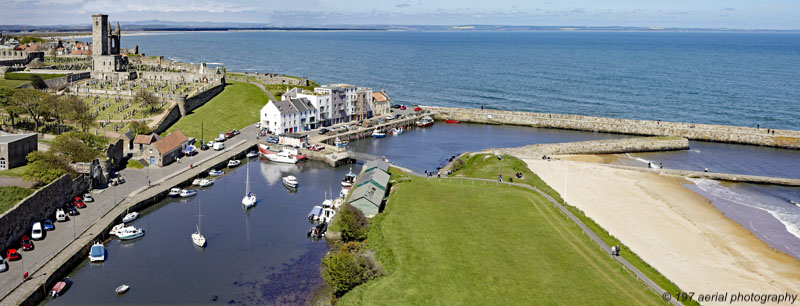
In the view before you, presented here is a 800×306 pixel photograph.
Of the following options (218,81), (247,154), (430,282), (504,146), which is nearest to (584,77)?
(504,146)

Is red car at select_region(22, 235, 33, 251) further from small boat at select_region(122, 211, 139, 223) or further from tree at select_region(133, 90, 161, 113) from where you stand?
tree at select_region(133, 90, 161, 113)

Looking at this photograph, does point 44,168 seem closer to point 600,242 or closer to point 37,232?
point 37,232

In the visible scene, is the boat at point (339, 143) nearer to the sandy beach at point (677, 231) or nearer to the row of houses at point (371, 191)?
the row of houses at point (371, 191)

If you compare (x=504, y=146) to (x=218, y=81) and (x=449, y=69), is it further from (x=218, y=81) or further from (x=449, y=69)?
(x=449, y=69)

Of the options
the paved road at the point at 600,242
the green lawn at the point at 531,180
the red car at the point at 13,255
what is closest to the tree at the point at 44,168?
the red car at the point at 13,255

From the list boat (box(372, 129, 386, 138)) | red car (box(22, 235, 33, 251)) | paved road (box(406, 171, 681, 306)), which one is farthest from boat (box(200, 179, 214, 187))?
boat (box(372, 129, 386, 138))

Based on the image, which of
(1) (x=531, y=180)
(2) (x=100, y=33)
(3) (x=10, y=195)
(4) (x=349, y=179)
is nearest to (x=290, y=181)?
(4) (x=349, y=179)

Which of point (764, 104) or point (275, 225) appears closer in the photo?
point (275, 225)
